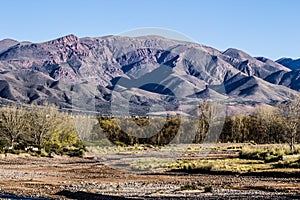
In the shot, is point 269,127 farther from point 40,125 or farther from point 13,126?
point 13,126

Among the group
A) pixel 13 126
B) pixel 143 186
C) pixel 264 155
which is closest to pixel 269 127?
pixel 264 155

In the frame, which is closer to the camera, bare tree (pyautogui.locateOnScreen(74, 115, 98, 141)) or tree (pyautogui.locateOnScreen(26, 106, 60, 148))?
tree (pyautogui.locateOnScreen(26, 106, 60, 148))

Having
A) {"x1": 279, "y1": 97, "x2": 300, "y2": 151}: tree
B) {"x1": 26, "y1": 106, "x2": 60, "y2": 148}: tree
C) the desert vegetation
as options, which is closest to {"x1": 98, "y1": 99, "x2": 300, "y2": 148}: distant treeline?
the desert vegetation

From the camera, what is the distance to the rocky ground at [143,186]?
78.5 feet

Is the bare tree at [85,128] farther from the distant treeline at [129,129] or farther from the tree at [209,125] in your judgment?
the tree at [209,125]

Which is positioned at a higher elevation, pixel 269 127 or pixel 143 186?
pixel 143 186

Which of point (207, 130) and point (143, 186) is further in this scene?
point (207, 130)

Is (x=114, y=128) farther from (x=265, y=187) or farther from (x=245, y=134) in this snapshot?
(x=265, y=187)

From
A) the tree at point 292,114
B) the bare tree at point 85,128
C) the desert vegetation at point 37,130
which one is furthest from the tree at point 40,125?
the tree at point 292,114

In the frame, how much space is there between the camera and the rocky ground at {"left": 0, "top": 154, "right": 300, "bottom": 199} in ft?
78.5

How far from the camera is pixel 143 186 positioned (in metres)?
28.6

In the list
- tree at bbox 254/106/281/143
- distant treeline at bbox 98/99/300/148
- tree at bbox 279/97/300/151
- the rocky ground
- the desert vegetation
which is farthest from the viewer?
tree at bbox 254/106/281/143

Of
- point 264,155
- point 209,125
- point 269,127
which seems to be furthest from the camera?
point 269,127

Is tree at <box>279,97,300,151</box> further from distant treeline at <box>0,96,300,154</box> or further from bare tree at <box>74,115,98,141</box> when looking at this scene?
bare tree at <box>74,115,98,141</box>
